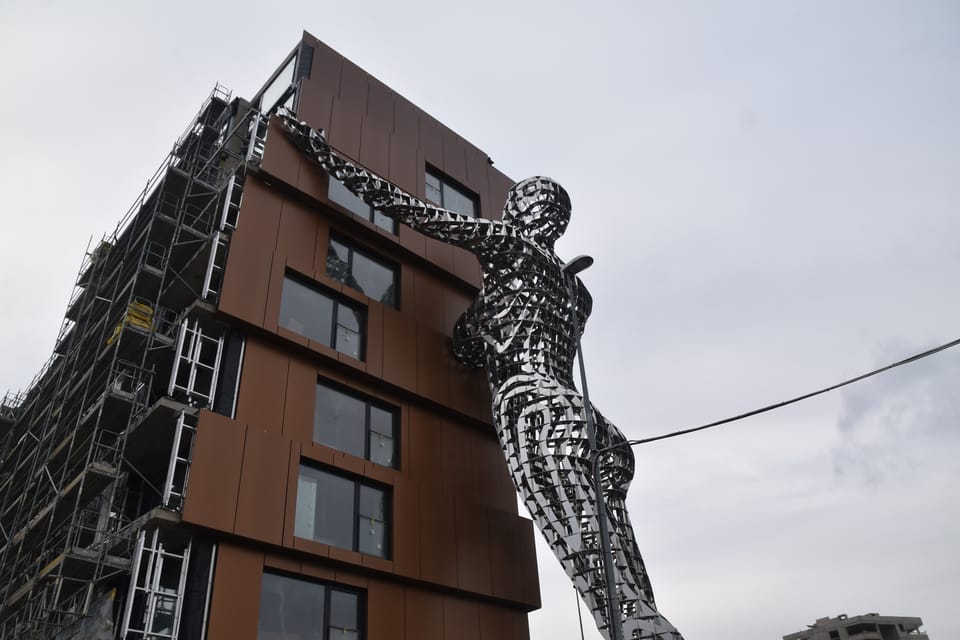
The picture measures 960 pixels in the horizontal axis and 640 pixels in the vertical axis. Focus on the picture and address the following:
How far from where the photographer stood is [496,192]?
77.6 feet

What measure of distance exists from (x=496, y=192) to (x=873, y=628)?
55050mm

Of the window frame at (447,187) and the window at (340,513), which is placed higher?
the window frame at (447,187)

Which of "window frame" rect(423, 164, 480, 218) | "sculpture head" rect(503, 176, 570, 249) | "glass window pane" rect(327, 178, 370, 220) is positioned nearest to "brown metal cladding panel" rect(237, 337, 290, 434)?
"glass window pane" rect(327, 178, 370, 220)

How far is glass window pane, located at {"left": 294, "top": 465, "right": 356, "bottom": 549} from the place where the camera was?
1373 cm

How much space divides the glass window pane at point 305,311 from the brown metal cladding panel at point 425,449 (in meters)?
2.38

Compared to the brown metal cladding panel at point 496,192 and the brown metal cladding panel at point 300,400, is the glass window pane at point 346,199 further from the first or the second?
the brown metal cladding panel at point 496,192

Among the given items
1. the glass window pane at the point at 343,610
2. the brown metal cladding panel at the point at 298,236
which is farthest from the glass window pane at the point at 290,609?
the brown metal cladding panel at the point at 298,236

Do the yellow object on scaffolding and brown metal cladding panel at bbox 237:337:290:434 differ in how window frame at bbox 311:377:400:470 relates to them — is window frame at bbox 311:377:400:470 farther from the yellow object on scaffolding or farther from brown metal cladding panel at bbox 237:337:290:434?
the yellow object on scaffolding

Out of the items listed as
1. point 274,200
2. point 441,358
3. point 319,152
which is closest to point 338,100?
point 319,152

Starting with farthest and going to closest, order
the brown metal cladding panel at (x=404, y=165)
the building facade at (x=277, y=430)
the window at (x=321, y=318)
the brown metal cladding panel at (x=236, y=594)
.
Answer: the brown metal cladding panel at (x=404, y=165) → the window at (x=321, y=318) → the building facade at (x=277, y=430) → the brown metal cladding panel at (x=236, y=594)

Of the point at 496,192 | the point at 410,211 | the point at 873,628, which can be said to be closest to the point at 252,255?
the point at 410,211

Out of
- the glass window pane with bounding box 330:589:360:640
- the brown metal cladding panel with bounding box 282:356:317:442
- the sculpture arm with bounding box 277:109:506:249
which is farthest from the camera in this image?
the sculpture arm with bounding box 277:109:506:249

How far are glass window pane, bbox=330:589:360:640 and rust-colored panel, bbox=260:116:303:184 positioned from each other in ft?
26.8

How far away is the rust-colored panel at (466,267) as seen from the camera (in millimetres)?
19891
